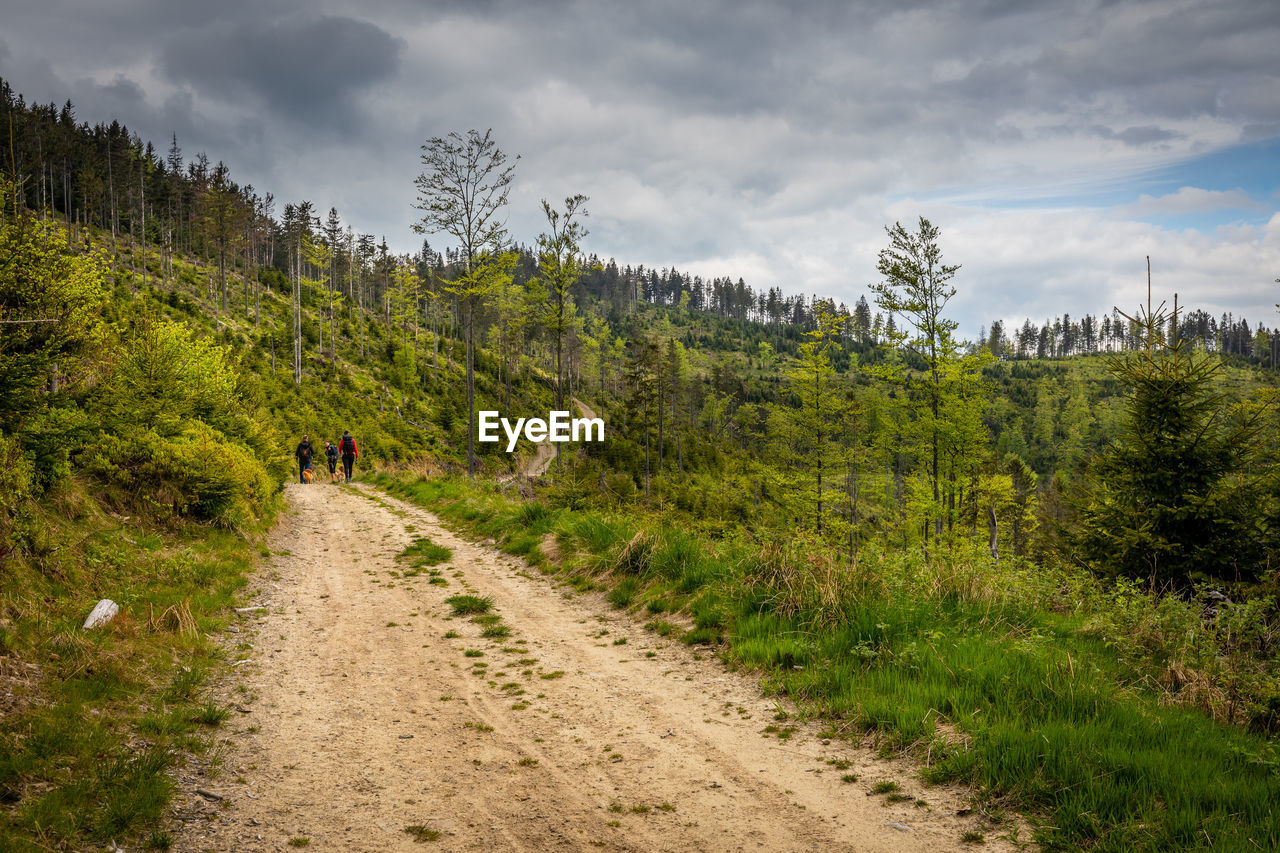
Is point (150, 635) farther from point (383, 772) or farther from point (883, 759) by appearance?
point (883, 759)

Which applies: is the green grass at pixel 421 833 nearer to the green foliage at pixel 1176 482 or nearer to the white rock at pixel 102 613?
the white rock at pixel 102 613

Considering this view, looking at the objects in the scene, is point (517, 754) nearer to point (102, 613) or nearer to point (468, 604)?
point (468, 604)

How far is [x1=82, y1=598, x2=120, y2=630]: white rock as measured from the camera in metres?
5.55

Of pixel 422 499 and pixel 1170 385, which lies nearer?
pixel 1170 385

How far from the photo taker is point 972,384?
73.3 ft

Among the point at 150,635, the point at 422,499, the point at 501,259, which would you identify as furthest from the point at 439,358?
the point at 150,635

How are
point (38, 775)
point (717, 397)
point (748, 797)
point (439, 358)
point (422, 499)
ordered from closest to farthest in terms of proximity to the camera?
point (38, 775) < point (748, 797) < point (422, 499) < point (439, 358) < point (717, 397)

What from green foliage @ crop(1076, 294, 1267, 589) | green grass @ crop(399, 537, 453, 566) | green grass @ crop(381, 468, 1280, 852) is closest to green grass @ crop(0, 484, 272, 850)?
green grass @ crop(399, 537, 453, 566)

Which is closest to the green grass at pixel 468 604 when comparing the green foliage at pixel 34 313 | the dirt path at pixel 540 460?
the green foliage at pixel 34 313

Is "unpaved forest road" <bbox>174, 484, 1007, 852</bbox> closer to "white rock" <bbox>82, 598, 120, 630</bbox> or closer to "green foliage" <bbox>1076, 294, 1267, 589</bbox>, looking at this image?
"white rock" <bbox>82, 598, 120, 630</bbox>

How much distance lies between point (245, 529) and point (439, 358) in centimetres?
6599

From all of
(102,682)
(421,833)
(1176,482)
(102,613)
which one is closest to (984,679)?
(421,833)

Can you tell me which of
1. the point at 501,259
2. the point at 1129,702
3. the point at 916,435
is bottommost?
the point at 1129,702

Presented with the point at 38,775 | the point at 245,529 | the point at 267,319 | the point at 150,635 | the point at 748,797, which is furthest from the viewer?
the point at 267,319
